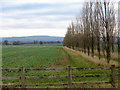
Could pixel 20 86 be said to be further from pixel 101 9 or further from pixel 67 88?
pixel 101 9

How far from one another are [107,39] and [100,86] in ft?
42.6

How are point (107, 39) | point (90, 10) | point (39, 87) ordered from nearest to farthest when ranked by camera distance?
point (39, 87) → point (107, 39) → point (90, 10)

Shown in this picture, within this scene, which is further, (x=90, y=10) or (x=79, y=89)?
(x=90, y=10)

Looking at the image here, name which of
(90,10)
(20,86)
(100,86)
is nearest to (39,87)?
(20,86)

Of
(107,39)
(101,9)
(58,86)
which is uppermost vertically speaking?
(101,9)

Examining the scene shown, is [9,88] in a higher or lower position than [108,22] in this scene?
lower

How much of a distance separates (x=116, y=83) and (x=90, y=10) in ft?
81.1

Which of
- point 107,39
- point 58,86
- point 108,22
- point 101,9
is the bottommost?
point 58,86

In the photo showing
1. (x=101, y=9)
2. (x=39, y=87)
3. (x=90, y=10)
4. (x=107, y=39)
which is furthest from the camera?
(x=90, y=10)

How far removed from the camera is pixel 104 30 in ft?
72.9

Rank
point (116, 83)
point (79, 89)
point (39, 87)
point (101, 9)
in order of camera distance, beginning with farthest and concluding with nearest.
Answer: point (101, 9)
point (116, 83)
point (39, 87)
point (79, 89)

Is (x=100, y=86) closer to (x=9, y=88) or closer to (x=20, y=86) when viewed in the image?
(x=20, y=86)

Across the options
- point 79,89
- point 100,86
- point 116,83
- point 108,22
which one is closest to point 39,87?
point 79,89

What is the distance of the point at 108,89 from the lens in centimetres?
865
